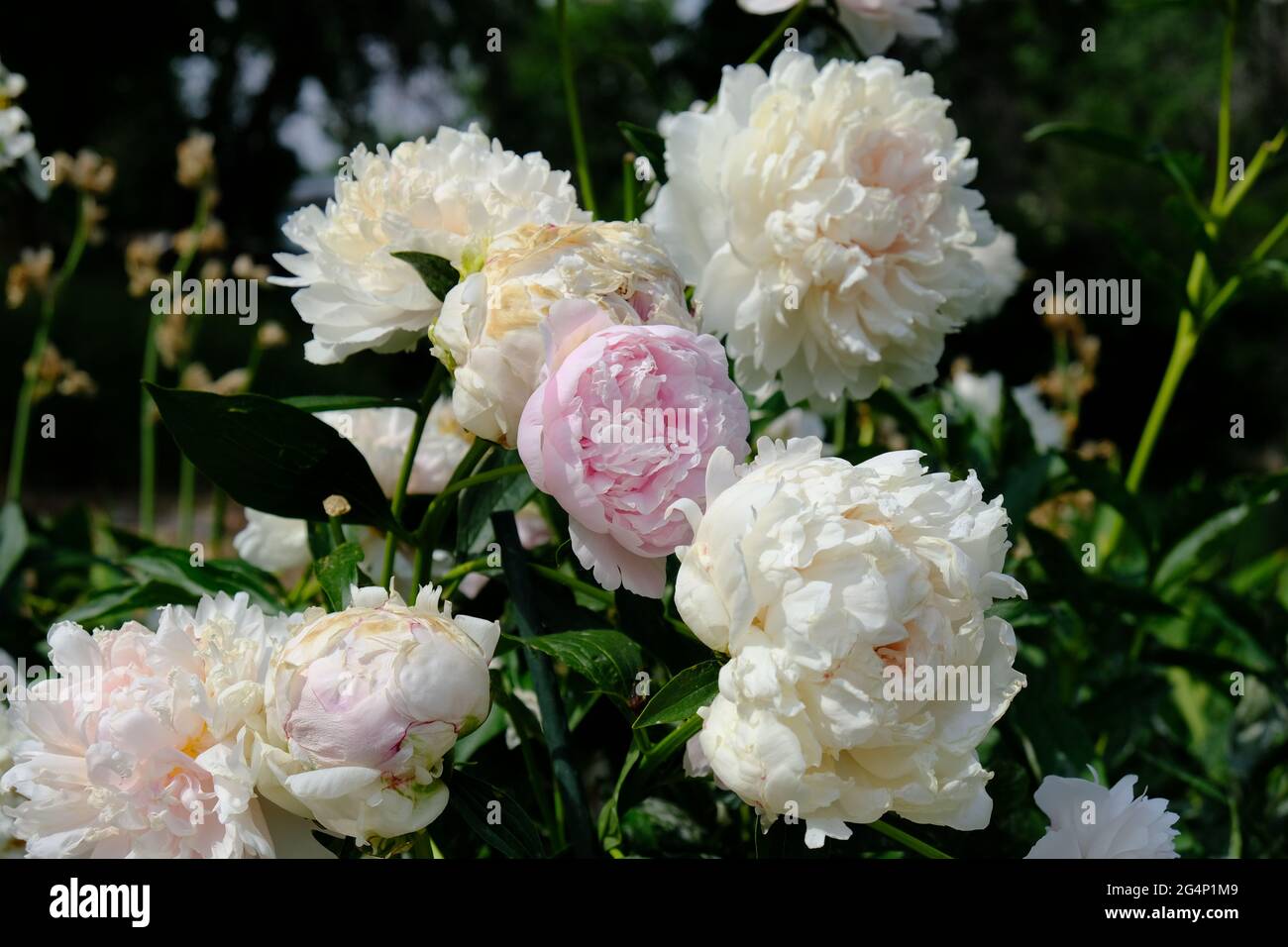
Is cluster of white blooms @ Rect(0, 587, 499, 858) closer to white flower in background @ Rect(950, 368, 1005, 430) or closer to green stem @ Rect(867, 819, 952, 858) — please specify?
green stem @ Rect(867, 819, 952, 858)

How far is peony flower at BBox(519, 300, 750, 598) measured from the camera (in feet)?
1.83

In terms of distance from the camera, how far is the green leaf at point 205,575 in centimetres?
85

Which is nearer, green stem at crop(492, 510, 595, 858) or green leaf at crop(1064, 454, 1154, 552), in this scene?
green stem at crop(492, 510, 595, 858)

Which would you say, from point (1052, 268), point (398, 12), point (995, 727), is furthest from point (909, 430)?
point (398, 12)

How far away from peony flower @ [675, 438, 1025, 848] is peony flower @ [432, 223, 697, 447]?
0.35 feet

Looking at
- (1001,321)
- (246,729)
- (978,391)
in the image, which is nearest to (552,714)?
(246,729)

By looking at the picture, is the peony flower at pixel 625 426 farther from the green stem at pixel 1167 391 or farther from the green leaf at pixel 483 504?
the green stem at pixel 1167 391

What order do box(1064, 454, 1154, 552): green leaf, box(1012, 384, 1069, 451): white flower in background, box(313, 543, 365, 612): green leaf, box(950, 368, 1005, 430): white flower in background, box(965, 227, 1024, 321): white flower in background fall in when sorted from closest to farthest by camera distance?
box(313, 543, 365, 612): green leaf
box(1064, 454, 1154, 552): green leaf
box(965, 227, 1024, 321): white flower in background
box(1012, 384, 1069, 451): white flower in background
box(950, 368, 1005, 430): white flower in background

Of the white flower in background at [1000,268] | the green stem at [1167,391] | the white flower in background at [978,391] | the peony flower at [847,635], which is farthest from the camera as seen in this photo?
the white flower in background at [978,391]

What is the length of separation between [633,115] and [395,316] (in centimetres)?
1212

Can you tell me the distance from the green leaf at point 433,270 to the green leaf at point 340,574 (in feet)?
0.47

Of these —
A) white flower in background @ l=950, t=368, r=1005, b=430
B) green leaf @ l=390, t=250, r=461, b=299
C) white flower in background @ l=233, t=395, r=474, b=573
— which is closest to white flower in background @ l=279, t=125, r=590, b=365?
green leaf @ l=390, t=250, r=461, b=299

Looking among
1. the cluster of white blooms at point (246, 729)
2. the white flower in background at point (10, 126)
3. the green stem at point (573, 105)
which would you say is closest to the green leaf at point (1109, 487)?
the green stem at point (573, 105)
